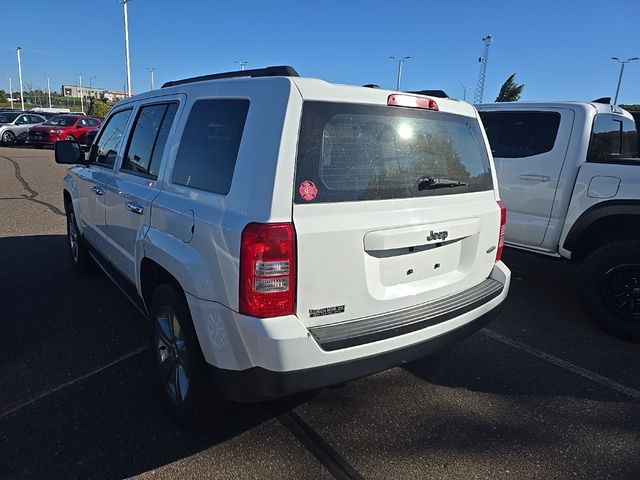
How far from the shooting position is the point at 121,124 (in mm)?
3775

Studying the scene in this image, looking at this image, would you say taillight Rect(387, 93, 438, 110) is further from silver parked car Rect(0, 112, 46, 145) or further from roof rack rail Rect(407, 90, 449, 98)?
silver parked car Rect(0, 112, 46, 145)

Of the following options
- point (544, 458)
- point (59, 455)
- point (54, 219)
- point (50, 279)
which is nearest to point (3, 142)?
point (54, 219)

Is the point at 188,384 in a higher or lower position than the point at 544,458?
higher

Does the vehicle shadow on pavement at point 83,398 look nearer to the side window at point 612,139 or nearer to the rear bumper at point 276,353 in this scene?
the rear bumper at point 276,353

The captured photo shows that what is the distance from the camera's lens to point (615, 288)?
3.94m

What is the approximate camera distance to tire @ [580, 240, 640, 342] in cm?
382

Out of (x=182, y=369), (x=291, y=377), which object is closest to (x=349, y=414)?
(x=291, y=377)

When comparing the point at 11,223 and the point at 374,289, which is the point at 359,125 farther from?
the point at 11,223

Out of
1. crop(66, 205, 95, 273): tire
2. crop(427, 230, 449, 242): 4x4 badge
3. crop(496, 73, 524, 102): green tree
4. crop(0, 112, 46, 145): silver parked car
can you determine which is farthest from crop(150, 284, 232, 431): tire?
crop(496, 73, 524, 102): green tree

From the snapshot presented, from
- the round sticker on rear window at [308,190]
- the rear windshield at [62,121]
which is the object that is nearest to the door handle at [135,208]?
the round sticker on rear window at [308,190]

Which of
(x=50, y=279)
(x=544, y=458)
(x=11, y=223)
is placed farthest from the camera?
(x=11, y=223)

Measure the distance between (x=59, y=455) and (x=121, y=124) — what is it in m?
2.52

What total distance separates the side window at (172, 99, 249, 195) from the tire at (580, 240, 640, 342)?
11.2 feet

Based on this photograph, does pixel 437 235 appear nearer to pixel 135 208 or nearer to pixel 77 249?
pixel 135 208
